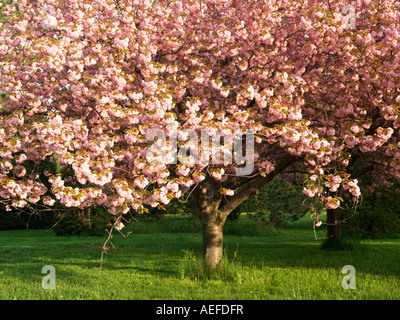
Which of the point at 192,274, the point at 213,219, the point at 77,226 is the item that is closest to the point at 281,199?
the point at 213,219

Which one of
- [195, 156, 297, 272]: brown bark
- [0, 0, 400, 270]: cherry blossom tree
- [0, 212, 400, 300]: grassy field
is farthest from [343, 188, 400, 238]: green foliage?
[0, 0, 400, 270]: cherry blossom tree

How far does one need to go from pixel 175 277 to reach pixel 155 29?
6.05m

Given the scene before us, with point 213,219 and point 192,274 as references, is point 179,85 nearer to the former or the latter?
point 213,219

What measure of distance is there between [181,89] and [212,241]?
4120 mm

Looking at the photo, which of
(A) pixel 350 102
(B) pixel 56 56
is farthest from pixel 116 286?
(A) pixel 350 102

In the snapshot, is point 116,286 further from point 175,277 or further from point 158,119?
point 158,119

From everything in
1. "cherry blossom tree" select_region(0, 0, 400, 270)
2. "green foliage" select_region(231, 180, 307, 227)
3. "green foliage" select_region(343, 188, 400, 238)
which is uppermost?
"cherry blossom tree" select_region(0, 0, 400, 270)

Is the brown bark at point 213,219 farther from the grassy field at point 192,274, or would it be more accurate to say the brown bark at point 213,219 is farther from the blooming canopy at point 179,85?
the blooming canopy at point 179,85

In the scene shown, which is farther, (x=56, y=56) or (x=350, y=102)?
(x=350, y=102)

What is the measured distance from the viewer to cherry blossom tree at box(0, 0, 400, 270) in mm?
7480

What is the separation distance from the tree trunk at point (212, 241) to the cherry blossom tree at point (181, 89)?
1340 mm

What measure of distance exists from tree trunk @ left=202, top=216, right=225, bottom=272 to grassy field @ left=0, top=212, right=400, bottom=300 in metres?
0.35

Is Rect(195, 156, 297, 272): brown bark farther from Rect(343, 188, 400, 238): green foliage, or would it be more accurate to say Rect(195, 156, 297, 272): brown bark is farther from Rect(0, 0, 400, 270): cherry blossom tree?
Rect(343, 188, 400, 238): green foliage
